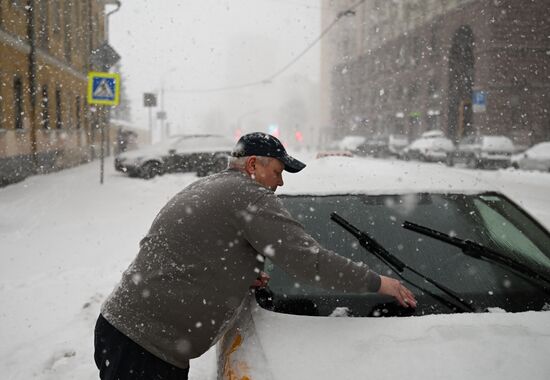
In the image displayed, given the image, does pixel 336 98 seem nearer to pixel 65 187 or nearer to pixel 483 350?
pixel 65 187

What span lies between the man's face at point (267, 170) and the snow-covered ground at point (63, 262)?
102cm

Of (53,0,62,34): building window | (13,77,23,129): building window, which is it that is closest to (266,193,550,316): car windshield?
(13,77,23,129): building window

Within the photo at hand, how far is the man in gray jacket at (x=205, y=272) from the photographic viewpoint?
1.72m

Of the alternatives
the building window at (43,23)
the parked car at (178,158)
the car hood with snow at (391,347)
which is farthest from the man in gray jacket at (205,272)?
the building window at (43,23)

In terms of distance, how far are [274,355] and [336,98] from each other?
6619 cm

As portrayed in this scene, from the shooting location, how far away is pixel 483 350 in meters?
1.66

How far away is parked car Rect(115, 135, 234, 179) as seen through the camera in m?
16.5

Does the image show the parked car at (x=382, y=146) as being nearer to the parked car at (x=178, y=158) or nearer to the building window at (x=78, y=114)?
the parked car at (x=178, y=158)

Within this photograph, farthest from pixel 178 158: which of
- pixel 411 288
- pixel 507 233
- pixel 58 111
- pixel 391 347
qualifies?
pixel 391 347

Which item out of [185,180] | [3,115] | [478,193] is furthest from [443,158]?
[478,193]

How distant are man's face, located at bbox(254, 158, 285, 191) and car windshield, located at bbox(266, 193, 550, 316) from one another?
59 cm

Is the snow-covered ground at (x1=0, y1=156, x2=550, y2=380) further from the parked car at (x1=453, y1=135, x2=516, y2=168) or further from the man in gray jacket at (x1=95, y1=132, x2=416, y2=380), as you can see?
the parked car at (x1=453, y1=135, x2=516, y2=168)

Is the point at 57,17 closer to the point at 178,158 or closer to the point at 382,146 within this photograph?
the point at 178,158

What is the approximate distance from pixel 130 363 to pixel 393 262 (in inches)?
45.8
